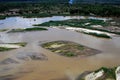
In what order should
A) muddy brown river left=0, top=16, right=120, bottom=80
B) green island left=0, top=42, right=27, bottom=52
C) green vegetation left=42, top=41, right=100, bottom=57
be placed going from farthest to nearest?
green island left=0, top=42, right=27, bottom=52, green vegetation left=42, top=41, right=100, bottom=57, muddy brown river left=0, top=16, right=120, bottom=80

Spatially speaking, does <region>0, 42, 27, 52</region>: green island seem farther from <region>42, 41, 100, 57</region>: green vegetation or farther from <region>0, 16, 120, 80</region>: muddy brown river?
<region>42, 41, 100, 57</region>: green vegetation

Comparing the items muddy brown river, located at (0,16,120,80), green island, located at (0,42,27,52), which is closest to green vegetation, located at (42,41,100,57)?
muddy brown river, located at (0,16,120,80)

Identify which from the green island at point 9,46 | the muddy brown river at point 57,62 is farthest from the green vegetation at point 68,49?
the green island at point 9,46

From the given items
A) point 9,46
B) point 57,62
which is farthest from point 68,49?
point 9,46

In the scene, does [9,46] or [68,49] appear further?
[9,46]

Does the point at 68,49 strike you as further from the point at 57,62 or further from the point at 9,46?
the point at 9,46

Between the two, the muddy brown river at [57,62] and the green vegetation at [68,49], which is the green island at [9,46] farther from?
the green vegetation at [68,49]

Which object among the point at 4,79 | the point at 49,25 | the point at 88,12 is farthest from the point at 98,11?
the point at 4,79

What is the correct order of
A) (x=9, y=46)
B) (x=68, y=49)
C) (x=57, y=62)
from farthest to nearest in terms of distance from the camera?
(x=9, y=46) < (x=68, y=49) < (x=57, y=62)
